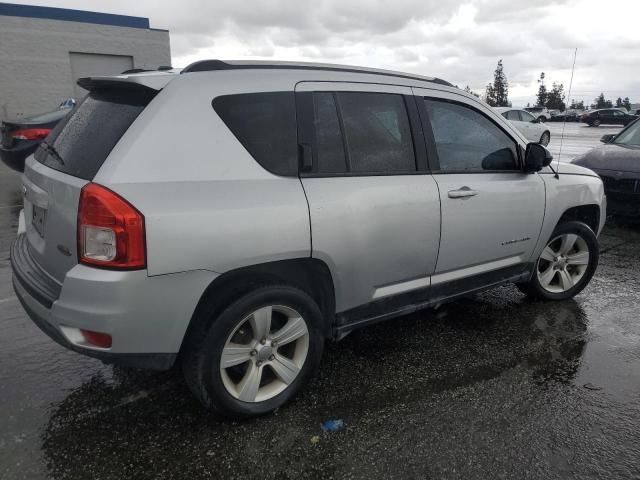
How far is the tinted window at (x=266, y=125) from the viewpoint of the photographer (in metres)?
2.46

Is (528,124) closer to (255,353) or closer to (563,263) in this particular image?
(563,263)

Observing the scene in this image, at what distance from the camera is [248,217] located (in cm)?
236

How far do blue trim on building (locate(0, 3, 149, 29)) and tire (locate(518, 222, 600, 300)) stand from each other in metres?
26.5

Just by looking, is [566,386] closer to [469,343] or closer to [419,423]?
[469,343]

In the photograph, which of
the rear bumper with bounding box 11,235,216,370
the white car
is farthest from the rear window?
the white car

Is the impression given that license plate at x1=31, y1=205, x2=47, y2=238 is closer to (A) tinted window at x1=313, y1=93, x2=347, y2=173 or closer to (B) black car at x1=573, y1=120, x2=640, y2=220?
(A) tinted window at x1=313, y1=93, x2=347, y2=173

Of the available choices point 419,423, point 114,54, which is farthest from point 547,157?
point 114,54

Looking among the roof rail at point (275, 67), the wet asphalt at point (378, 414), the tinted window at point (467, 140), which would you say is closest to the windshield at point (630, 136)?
the wet asphalt at point (378, 414)

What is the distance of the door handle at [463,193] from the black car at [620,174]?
4.44 meters

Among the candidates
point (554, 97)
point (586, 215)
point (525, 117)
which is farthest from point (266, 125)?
point (554, 97)

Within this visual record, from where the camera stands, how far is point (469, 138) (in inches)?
137

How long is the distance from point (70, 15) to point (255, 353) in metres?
26.9

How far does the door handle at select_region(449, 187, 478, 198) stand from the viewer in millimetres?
3162

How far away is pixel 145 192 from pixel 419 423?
6.00ft
